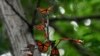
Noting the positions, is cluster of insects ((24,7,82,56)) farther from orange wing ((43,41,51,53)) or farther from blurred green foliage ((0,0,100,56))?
blurred green foliage ((0,0,100,56))

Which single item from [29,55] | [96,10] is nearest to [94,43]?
[29,55]

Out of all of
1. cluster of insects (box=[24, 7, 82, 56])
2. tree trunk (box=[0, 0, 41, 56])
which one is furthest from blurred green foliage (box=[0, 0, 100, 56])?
cluster of insects (box=[24, 7, 82, 56])

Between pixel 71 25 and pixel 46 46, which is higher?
pixel 71 25

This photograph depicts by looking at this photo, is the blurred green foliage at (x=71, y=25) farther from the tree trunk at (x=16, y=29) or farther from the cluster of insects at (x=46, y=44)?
the cluster of insects at (x=46, y=44)

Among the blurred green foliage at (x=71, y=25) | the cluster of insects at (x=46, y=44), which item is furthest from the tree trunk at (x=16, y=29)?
the blurred green foliage at (x=71, y=25)

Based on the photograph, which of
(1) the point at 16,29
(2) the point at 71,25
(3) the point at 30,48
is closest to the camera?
(3) the point at 30,48

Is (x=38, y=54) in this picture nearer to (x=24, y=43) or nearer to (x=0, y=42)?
(x=24, y=43)

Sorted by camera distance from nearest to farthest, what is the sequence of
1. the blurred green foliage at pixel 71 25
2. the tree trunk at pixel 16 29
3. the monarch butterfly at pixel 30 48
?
the monarch butterfly at pixel 30 48, the tree trunk at pixel 16 29, the blurred green foliage at pixel 71 25

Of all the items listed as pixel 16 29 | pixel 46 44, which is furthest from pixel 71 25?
pixel 46 44

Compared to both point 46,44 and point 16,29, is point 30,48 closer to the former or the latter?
point 46,44
